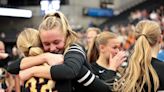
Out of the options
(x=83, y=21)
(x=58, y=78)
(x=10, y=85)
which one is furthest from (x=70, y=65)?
(x=83, y=21)

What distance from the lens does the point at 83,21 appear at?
1070 inches

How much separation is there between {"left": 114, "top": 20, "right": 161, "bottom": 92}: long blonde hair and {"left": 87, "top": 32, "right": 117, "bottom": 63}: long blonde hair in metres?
1.43

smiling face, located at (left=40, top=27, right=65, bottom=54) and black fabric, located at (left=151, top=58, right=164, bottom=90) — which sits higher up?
smiling face, located at (left=40, top=27, right=65, bottom=54)

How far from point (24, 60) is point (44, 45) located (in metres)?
0.19

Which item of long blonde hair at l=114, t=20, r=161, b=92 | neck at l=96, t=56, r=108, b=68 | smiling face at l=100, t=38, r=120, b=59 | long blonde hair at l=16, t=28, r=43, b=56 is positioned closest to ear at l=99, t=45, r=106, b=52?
smiling face at l=100, t=38, r=120, b=59

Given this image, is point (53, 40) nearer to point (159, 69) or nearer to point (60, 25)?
point (60, 25)

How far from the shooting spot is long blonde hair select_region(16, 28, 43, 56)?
2916 mm

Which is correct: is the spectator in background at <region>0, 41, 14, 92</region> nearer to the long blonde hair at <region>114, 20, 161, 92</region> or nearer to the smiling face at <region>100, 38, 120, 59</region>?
the smiling face at <region>100, 38, 120, 59</region>

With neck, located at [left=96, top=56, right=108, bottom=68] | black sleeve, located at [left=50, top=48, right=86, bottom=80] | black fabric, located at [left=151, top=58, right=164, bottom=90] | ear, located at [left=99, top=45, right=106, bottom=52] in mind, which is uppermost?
black sleeve, located at [left=50, top=48, right=86, bottom=80]

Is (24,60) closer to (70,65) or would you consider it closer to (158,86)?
(70,65)

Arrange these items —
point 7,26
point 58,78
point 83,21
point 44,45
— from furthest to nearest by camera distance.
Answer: point 83,21 < point 7,26 < point 44,45 < point 58,78

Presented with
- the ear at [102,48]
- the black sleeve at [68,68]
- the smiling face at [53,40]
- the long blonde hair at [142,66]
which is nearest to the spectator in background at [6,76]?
the ear at [102,48]

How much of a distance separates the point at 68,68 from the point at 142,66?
79 centimetres

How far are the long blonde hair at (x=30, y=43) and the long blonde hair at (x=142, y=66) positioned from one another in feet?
2.07
